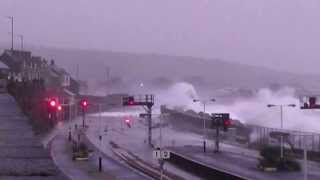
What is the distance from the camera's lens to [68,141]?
7669 centimetres

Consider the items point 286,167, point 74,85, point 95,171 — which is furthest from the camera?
point 74,85

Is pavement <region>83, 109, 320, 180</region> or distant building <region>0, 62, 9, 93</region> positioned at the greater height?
distant building <region>0, 62, 9, 93</region>

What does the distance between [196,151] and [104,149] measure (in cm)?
1095

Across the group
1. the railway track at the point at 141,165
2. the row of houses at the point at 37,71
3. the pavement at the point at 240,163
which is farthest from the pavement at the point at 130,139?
the row of houses at the point at 37,71

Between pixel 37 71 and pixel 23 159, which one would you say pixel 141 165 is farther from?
pixel 37 71

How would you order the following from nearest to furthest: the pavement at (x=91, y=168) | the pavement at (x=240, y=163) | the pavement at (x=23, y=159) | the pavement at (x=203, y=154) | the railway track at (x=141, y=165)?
the pavement at (x=23, y=159) < the pavement at (x=91, y=168) < the railway track at (x=141, y=165) < the pavement at (x=240, y=163) < the pavement at (x=203, y=154)

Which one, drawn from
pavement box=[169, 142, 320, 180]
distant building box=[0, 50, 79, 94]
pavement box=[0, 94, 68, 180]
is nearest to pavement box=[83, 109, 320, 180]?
pavement box=[169, 142, 320, 180]

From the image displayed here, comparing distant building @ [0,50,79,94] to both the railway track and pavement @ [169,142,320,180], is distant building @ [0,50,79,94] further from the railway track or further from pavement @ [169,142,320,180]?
pavement @ [169,142,320,180]

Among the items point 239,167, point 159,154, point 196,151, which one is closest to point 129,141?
point 196,151

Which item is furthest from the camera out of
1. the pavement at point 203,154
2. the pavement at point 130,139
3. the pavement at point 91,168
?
the pavement at point 130,139

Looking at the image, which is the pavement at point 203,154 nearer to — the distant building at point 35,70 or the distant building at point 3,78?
the distant building at point 3,78

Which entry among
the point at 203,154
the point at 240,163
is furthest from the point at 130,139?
the point at 240,163

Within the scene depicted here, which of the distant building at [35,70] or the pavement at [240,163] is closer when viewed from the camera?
the pavement at [240,163]

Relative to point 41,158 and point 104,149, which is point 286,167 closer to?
point 104,149
